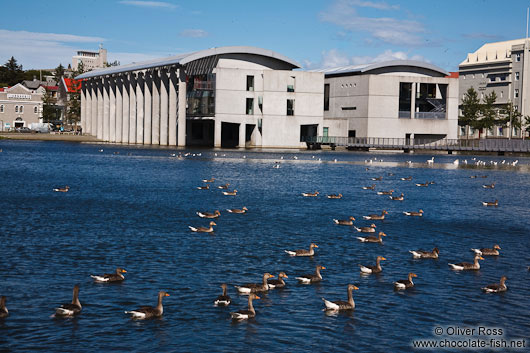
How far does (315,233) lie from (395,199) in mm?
18998

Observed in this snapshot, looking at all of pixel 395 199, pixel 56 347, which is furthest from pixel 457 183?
pixel 56 347

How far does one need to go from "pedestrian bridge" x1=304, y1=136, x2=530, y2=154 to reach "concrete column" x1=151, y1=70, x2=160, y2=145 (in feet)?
103

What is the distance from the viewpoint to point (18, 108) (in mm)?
190250

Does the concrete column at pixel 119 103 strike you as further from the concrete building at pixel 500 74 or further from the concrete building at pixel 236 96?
the concrete building at pixel 500 74

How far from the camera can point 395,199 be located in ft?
167

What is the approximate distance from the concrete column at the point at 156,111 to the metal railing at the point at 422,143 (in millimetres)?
30928

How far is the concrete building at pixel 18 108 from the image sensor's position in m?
187

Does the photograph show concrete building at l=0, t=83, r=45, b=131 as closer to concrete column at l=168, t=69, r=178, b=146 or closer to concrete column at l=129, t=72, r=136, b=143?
concrete column at l=129, t=72, r=136, b=143

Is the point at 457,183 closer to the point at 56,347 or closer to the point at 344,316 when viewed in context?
the point at 344,316

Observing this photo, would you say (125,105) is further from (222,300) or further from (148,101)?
(222,300)

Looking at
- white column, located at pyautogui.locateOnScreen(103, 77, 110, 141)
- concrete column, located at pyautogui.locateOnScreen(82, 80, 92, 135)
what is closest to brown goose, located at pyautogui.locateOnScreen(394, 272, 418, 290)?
white column, located at pyautogui.locateOnScreen(103, 77, 110, 141)

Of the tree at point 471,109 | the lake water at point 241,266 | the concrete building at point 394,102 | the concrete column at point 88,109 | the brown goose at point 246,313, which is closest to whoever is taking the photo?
the lake water at point 241,266

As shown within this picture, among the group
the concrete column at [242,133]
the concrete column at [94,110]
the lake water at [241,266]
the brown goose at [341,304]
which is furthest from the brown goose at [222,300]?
the concrete column at [94,110]

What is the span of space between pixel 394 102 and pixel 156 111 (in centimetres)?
4925
